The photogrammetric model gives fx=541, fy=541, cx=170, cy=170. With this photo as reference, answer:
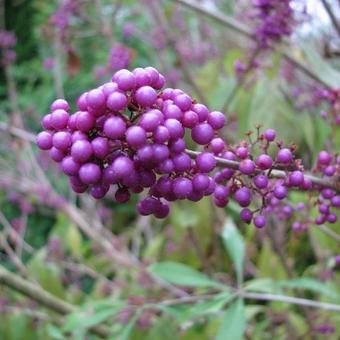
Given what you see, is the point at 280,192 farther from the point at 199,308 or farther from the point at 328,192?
the point at 199,308

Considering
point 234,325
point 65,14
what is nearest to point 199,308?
point 234,325

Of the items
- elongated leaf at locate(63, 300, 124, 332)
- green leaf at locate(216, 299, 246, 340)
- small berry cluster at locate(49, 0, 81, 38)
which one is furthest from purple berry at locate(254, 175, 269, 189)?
small berry cluster at locate(49, 0, 81, 38)

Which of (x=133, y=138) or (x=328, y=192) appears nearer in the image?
(x=133, y=138)

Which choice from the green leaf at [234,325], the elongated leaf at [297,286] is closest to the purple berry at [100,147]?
the green leaf at [234,325]

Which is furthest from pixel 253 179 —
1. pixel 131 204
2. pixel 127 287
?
pixel 131 204

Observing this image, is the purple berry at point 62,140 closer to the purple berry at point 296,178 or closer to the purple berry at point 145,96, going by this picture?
the purple berry at point 145,96
